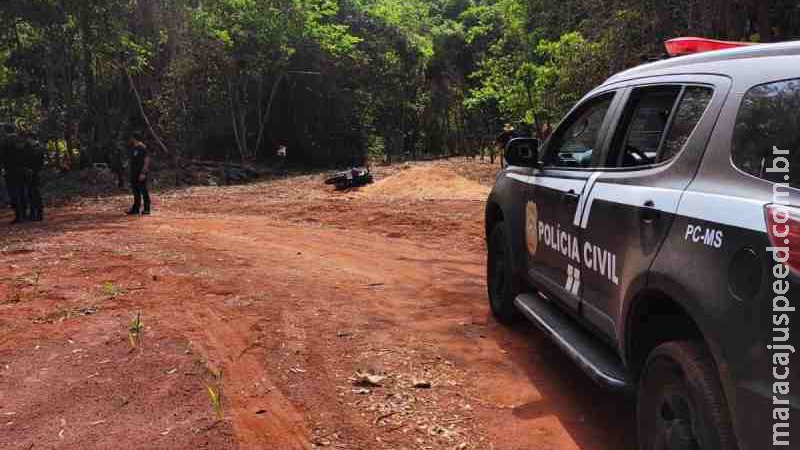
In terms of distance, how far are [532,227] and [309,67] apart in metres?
20.9

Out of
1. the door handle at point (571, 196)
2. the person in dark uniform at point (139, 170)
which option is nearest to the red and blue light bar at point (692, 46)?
the door handle at point (571, 196)

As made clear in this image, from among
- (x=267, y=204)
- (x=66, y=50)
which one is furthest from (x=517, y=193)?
(x=66, y=50)

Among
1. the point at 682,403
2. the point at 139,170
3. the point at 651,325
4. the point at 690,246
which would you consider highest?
the point at 139,170

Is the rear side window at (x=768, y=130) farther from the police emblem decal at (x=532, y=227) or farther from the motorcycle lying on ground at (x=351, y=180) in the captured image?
the motorcycle lying on ground at (x=351, y=180)

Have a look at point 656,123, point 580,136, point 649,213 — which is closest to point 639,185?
point 649,213

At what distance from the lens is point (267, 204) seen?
565 inches

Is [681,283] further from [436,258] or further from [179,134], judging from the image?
[179,134]

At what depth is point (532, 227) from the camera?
430cm

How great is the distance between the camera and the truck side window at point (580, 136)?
12.1 ft

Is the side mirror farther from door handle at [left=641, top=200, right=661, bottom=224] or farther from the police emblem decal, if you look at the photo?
door handle at [left=641, top=200, right=661, bottom=224]

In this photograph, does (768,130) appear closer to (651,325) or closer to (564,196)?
(651,325)

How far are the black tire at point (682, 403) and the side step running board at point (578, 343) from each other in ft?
0.91

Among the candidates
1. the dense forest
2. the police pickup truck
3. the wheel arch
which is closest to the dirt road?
the police pickup truck

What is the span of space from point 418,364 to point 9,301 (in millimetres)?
4259
